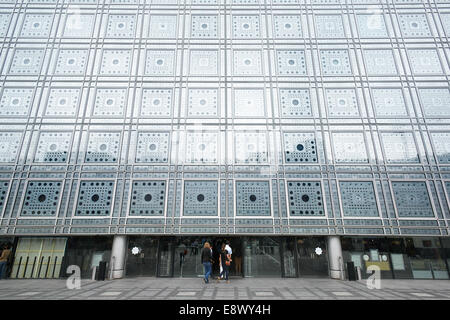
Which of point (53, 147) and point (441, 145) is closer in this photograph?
point (53, 147)

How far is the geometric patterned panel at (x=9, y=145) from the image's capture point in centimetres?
1266

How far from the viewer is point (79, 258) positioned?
11.9 metres

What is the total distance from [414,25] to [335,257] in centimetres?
1566

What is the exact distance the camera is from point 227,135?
13367 mm

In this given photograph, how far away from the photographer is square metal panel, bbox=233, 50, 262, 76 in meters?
14.7

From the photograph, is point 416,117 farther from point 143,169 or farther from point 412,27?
point 143,169

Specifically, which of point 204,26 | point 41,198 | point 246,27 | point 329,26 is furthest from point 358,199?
point 41,198

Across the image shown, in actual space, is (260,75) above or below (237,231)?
above

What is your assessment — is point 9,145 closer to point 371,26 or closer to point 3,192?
point 3,192

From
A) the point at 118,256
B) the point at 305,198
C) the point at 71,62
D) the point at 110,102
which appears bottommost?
the point at 118,256

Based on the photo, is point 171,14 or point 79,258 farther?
point 171,14

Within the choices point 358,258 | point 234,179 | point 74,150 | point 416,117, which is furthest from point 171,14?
point 358,258

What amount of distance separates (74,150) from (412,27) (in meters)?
21.9

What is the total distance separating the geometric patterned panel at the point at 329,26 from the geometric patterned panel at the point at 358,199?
968 cm
